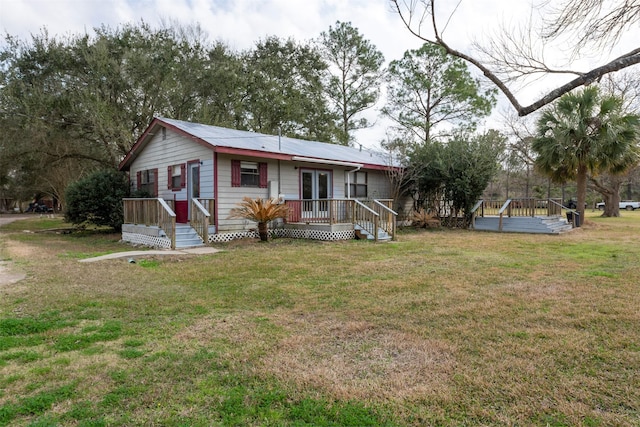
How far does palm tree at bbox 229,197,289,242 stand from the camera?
10.8 m

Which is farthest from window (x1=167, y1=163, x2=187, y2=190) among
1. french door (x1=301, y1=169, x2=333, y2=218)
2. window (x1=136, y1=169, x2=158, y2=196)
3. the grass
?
the grass

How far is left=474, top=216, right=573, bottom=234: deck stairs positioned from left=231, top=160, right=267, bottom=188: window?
31.4 ft

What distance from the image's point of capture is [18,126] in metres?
16.9

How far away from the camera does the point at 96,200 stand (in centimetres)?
1464

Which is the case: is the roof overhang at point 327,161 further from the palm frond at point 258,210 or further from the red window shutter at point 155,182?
the red window shutter at point 155,182

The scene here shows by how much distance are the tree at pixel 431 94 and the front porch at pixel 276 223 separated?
15257 mm

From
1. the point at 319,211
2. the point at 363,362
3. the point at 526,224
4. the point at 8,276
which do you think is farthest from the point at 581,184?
the point at 8,276

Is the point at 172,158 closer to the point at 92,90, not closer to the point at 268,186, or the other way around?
the point at 268,186

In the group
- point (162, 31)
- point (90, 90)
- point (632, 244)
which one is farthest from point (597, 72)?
point (162, 31)

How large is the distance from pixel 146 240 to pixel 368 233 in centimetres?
666

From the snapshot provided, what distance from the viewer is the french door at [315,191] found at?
12.9 m

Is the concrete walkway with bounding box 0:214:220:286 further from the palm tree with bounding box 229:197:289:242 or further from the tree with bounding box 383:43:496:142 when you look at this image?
the tree with bounding box 383:43:496:142

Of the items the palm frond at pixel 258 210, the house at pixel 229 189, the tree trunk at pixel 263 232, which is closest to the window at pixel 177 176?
the house at pixel 229 189

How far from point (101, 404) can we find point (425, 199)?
52.5ft
